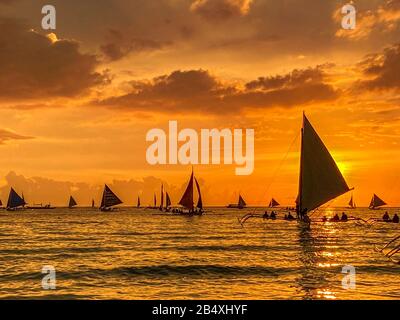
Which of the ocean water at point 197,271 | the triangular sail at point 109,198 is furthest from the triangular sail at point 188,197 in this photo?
the ocean water at point 197,271

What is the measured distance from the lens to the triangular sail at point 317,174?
2473 inches

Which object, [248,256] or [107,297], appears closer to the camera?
[107,297]

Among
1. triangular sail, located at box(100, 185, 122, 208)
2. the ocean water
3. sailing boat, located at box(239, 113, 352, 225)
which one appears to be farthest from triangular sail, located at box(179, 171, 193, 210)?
the ocean water

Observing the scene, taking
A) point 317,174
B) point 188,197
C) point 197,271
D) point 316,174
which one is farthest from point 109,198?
point 197,271

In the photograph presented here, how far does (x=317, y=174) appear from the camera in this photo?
63000 millimetres

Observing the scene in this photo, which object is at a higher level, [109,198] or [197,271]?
[109,198]

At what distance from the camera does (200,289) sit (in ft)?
86.2

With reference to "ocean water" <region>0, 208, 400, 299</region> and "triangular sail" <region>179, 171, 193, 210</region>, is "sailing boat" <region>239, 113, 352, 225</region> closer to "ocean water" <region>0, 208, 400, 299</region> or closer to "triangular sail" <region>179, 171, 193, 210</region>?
"ocean water" <region>0, 208, 400, 299</region>

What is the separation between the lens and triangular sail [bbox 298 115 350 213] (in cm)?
6281

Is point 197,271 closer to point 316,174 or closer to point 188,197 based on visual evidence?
point 316,174

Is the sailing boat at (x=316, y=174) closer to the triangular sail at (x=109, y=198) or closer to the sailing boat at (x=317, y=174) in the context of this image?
the sailing boat at (x=317, y=174)
